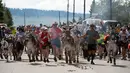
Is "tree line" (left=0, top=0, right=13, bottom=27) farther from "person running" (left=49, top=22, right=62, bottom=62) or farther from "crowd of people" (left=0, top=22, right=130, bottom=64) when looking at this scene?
"person running" (left=49, top=22, right=62, bottom=62)

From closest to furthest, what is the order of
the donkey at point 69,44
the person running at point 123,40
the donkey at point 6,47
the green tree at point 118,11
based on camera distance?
the donkey at point 69,44 → the donkey at point 6,47 → the person running at point 123,40 → the green tree at point 118,11

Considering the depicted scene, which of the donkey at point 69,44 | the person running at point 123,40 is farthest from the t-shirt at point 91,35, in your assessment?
the person running at point 123,40

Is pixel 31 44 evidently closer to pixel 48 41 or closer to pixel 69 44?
pixel 48 41

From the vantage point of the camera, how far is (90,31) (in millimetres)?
21688

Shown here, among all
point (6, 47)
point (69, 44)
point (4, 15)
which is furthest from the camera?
point (4, 15)

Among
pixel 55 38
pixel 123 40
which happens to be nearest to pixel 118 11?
pixel 123 40

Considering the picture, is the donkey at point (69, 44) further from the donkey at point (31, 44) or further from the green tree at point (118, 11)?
the green tree at point (118, 11)

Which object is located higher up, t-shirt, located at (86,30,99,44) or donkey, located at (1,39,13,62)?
t-shirt, located at (86,30,99,44)

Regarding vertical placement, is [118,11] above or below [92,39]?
above

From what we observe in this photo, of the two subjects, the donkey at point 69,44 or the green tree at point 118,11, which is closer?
the donkey at point 69,44

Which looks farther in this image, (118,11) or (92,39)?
(118,11)

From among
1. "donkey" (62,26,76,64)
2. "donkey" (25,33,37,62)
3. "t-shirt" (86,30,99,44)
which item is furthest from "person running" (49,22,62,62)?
"t-shirt" (86,30,99,44)

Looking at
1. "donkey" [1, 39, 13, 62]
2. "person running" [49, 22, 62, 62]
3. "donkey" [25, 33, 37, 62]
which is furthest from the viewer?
"donkey" [1, 39, 13, 62]

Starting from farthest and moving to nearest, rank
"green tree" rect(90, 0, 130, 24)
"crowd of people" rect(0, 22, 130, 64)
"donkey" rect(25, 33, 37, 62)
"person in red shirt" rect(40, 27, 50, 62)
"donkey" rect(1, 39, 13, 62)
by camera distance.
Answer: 1. "green tree" rect(90, 0, 130, 24)
2. "donkey" rect(1, 39, 13, 62)
3. "person in red shirt" rect(40, 27, 50, 62)
4. "donkey" rect(25, 33, 37, 62)
5. "crowd of people" rect(0, 22, 130, 64)
